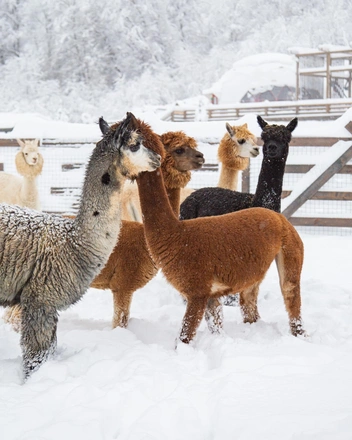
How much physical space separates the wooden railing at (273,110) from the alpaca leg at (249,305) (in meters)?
17.8

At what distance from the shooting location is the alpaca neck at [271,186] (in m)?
4.89

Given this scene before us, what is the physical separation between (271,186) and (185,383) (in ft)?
8.08

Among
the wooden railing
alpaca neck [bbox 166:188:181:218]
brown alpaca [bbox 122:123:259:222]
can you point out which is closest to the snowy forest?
the wooden railing

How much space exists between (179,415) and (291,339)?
1272 millimetres

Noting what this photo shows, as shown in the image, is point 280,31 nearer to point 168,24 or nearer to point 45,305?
point 168,24

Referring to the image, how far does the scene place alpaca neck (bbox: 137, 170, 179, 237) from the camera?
3482 mm

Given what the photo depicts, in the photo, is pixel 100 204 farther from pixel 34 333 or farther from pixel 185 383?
pixel 185 383

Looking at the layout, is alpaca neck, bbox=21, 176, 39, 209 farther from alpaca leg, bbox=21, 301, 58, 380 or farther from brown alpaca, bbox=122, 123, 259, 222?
alpaca leg, bbox=21, 301, 58, 380

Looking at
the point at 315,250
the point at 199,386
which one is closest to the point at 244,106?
the point at 315,250

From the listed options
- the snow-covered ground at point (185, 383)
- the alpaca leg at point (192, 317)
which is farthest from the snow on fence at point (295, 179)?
the alpaca leg at point (192, 317)

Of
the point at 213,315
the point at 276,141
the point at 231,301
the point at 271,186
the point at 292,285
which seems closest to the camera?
the point at 292,285

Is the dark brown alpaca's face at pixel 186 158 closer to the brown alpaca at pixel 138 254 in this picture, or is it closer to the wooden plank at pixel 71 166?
the brown alpaca at pixel 138 254

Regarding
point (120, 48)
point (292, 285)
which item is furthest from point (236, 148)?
point (120, 48)

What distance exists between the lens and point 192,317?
11.2 feet
